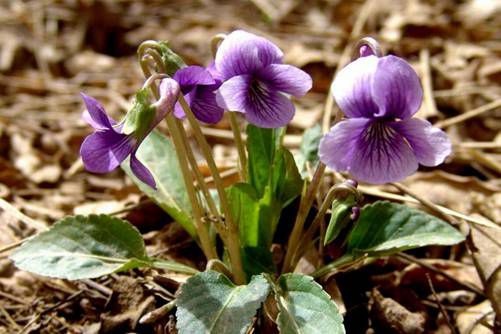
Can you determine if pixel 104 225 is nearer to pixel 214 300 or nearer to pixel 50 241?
pixel 50 241

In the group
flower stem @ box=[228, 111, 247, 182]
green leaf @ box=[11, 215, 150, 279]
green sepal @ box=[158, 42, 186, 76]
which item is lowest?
green leaf @ box=[11, 215, 150, 279]

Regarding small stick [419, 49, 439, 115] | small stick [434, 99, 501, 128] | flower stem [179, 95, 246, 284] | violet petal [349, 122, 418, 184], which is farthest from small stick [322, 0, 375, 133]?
violet petal [349, 122, 418, 184]

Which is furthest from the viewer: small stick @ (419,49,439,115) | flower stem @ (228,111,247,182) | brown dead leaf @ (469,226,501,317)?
small stick @ (419,49,439,115)

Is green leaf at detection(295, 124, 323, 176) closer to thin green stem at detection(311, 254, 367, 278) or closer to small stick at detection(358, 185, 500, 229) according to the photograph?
small stick at detection(358, 185, 500, 229)

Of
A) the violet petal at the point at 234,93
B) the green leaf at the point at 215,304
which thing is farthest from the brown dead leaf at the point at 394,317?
the violet petal at the point at 234,93

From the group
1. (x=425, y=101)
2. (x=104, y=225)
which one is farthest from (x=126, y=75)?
(x=104, y=225)

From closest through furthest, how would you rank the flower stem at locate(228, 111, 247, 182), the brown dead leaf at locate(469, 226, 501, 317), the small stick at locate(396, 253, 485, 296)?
the flower stem at locate(228, 111, 247, 182) → the brown dead leaf at locate(469, 226, 501, 317) → the small stick at locate(396, 253, 485, 296)
